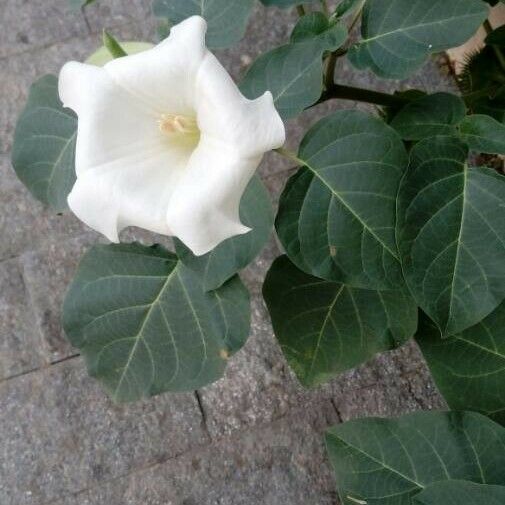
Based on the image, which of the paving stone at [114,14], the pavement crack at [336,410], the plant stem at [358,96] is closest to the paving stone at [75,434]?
the pavement crack at [336,410]

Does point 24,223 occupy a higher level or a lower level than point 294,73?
lower

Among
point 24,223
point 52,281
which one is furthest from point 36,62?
point 52,281

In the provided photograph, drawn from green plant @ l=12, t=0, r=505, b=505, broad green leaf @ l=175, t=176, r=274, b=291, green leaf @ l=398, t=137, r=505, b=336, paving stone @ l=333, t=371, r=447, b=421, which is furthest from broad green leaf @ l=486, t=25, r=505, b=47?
paving stone @ l=333, t=371, r=447, b=421

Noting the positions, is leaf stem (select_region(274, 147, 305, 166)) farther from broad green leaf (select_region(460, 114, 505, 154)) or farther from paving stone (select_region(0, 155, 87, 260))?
paving stone (select_region(0, 155, 87, 260))

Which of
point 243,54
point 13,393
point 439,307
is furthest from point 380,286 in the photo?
point 243,54

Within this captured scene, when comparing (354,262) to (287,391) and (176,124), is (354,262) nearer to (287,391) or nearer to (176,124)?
(176,124)

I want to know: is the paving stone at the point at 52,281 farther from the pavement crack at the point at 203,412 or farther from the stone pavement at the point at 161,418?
the pavement crack at the point at 203,412

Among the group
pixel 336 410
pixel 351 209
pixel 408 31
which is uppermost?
pixel 408 31

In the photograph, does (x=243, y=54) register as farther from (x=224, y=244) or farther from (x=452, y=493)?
(x=452, y=493)
